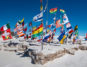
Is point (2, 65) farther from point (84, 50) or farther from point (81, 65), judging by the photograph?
point (84, 50)

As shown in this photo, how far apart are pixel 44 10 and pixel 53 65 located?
5.30 meters

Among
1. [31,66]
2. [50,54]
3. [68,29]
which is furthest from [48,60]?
[68,29]

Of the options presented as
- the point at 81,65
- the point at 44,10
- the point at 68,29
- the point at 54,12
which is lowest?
the point at 81,65

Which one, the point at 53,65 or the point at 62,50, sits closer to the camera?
the point at 53,65

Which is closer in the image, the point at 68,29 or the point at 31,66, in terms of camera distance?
the point at 31,66

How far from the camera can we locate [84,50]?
12.9m

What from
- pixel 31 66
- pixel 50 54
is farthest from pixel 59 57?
pixel 31 66

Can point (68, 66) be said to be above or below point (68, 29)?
below

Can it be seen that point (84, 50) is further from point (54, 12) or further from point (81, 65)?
point (54, 12)

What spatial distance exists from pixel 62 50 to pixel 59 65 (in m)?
2.17

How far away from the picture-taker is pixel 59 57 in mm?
9398

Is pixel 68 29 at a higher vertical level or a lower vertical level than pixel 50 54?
higher

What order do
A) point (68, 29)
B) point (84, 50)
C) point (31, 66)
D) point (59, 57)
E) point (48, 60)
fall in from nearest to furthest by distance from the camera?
1. point (31, 66)
2. point (48, 60)
3. point (59, 57)
4. point (84, 50)
5. point (68, 29)

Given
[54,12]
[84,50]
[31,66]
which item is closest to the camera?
[31,66]
